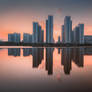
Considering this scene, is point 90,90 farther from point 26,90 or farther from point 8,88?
point 8,88

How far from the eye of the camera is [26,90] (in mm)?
A: 4625

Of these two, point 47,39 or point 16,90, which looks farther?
point 47,39

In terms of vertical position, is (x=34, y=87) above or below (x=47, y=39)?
below

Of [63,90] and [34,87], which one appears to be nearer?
[63,90]

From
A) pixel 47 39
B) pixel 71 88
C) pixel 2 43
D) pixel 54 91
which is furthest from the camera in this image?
pixel 47 39

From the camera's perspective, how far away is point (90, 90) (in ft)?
15.2

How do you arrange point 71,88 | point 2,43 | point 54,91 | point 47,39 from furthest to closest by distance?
point 47,39 → point 2,43 → point 71,88 → point 54,91

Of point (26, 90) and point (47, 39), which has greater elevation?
point (47, 39)

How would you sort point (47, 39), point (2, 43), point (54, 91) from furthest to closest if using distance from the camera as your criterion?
1. point (47, 39)
2. point (2, 43)
3. point (54, 91)

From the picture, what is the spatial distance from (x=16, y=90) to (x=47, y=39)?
195226 mm

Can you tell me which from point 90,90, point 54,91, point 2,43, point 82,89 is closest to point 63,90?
point 54,91

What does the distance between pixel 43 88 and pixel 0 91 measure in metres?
2.44

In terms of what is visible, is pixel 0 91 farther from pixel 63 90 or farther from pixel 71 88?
pixel 71 88

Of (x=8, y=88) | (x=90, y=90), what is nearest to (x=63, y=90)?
(x=90, y=90)
